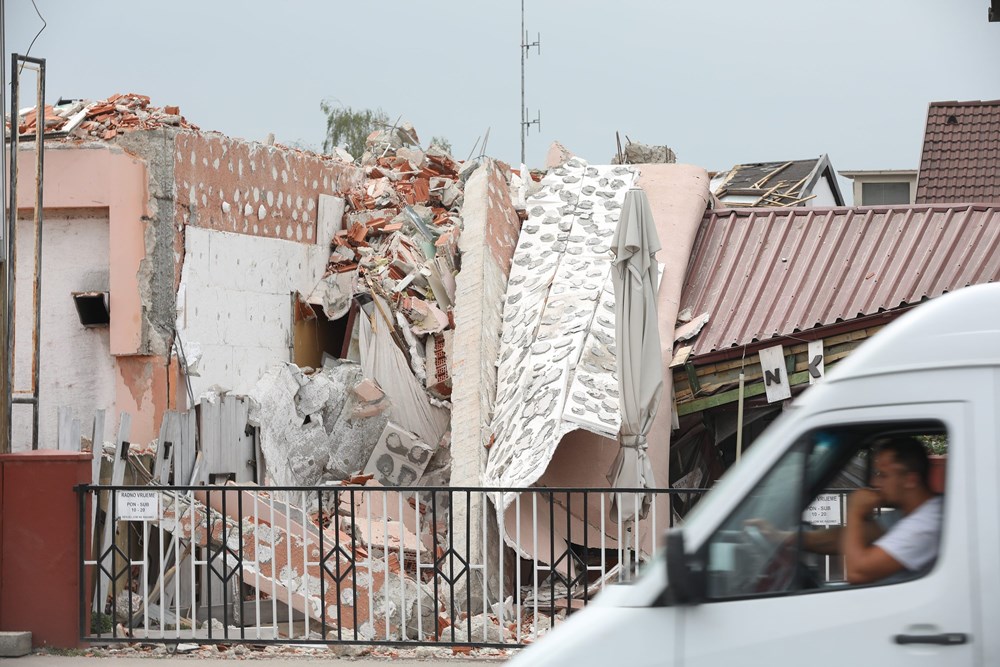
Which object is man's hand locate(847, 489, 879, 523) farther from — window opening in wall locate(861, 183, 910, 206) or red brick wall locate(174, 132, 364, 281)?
window opening in wall locate(861, 183, 910, 206)

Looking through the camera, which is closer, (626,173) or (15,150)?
(15,150)

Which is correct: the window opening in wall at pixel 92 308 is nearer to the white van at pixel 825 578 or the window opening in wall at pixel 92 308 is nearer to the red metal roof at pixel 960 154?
the white van at pixel 825 578

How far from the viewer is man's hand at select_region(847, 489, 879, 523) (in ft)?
14.0

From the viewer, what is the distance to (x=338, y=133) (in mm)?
55438

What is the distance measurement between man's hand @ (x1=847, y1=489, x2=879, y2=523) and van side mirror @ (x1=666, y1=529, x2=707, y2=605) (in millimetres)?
629

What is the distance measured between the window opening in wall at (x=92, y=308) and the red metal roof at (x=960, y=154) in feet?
42.2

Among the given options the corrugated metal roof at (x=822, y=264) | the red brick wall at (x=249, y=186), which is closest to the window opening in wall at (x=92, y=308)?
the red brick wall at (x=249, y=186)

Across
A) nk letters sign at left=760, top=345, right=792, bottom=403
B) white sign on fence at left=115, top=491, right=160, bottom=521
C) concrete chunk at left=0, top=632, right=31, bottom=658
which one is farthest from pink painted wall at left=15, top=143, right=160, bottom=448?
nk letters sign at left=760, top=345, right=792, bottom=403

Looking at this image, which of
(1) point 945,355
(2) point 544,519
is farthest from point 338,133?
(1) point 945,355

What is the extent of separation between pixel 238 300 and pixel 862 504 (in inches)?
479

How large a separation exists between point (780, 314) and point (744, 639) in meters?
10.6

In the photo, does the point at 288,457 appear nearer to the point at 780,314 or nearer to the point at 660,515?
the point at 660,515

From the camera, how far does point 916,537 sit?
4.01 m

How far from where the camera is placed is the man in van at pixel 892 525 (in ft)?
13.1
